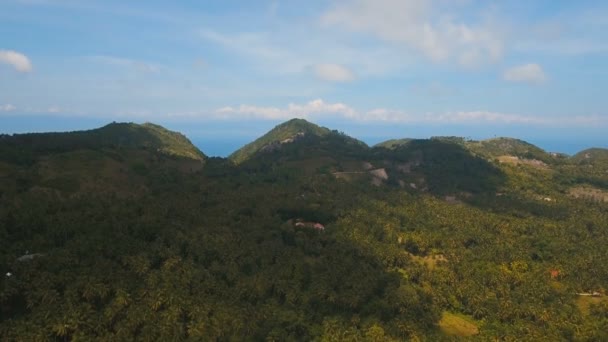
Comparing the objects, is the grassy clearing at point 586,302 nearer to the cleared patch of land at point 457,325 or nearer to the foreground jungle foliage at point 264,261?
the foreground jungle foliage at point 264,261

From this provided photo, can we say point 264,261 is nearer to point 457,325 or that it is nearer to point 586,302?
point 457,325

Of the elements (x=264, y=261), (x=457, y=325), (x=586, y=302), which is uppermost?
(x=264, y=261)

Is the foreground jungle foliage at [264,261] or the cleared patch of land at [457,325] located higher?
the foreground jungle foliage at [264,261]

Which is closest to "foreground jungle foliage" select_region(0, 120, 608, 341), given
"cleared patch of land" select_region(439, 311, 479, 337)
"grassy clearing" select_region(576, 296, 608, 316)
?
"cleared patch of land" select_region(439, 311, 479, 337)

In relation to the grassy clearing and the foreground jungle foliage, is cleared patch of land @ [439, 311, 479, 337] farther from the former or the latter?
the grassy clearing

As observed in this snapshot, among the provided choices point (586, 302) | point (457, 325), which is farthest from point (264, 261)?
point (586, 302)

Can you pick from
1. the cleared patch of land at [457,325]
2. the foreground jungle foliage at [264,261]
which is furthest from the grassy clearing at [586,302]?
the cleared patch of land at [457,325]

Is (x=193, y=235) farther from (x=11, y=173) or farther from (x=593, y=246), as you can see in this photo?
(x=593, y=246)

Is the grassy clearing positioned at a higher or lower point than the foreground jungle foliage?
lower

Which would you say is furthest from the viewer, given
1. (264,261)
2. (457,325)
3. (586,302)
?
(586,302)
